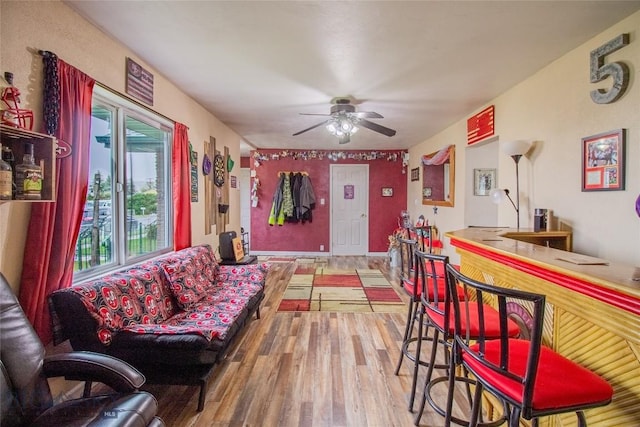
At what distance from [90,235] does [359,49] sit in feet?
7.62

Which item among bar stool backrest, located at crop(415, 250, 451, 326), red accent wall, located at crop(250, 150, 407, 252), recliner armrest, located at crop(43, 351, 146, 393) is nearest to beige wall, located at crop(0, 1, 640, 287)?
recliner armrest, located at crop(43, 351, 146, 393)

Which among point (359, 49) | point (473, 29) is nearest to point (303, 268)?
point (359, 49)

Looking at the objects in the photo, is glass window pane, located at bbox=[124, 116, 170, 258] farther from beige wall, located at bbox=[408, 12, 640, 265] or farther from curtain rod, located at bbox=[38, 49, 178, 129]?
beige wall, located at bbox=[408, 12, 640, 265]

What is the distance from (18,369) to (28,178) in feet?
2.61

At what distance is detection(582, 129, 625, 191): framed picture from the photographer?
6.70ft

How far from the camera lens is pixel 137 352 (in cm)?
189

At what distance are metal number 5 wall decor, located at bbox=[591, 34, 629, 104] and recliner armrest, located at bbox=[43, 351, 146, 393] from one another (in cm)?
309

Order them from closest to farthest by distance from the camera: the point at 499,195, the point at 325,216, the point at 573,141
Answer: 1. the point at 573,141
2. the point at 499,195
3. the point at 325,216

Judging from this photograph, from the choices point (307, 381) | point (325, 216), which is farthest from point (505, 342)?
point (325, 216)

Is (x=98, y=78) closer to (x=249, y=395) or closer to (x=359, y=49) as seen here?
(x=359, y=49)

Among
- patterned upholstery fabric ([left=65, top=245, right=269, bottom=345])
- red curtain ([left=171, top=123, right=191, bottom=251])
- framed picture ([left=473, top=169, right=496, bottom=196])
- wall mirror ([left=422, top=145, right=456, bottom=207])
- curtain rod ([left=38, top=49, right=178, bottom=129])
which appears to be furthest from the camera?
wall mirror ([left=422, top=145, right=456, bottom=207])

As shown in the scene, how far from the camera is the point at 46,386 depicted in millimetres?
1372

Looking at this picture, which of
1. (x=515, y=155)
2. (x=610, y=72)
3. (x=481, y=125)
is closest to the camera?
(x=610, y=72)

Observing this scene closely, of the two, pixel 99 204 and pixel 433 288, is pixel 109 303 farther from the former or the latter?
pixel 433 288
